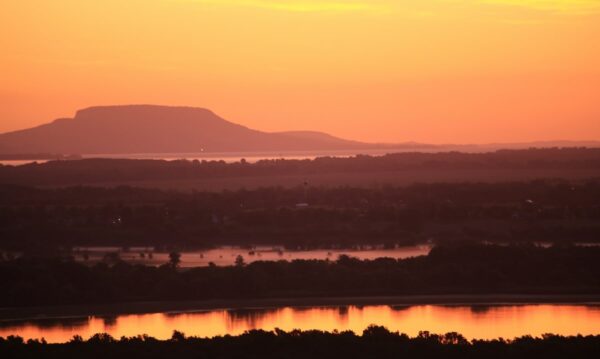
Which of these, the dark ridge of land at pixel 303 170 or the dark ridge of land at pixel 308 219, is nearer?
the dark ridge of land at pixel 308 219

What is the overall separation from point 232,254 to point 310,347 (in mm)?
15591

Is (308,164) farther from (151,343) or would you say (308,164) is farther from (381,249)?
(151,343)

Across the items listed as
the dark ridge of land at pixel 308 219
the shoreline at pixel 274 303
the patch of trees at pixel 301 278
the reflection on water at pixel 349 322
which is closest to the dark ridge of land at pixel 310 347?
the reflection on water at pixel 349 322

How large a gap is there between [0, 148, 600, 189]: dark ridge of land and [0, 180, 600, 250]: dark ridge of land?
41.1 feet

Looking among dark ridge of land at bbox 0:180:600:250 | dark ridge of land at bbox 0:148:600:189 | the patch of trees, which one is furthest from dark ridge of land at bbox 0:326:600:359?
dark ridge of land at bbox 0:148:600:189

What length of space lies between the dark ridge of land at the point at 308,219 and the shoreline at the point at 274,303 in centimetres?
933

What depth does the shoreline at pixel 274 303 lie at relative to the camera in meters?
29.0

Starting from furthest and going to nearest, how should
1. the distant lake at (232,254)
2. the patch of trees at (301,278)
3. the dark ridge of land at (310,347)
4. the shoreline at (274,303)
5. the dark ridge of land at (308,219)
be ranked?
the dark ridge of land at (308,219) < the distant lake at (232,254) < the patch of trees at (301,278) < the shoreline at (274,303) < the dark ridge of land at (310,347)

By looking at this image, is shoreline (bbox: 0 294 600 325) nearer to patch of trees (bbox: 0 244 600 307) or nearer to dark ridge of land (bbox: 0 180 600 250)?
patch of trees (bbox: 0 244 600 307)

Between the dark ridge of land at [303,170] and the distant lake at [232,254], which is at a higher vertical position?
the dark ridge of land at [303,170]

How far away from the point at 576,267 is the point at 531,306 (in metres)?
3.72

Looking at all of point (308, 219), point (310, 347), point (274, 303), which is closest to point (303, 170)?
point (308, 219)

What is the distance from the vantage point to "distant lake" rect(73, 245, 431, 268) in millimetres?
36188

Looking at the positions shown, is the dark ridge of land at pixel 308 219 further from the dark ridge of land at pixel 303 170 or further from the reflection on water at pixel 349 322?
the dark ridge of land at pixel 303 170
